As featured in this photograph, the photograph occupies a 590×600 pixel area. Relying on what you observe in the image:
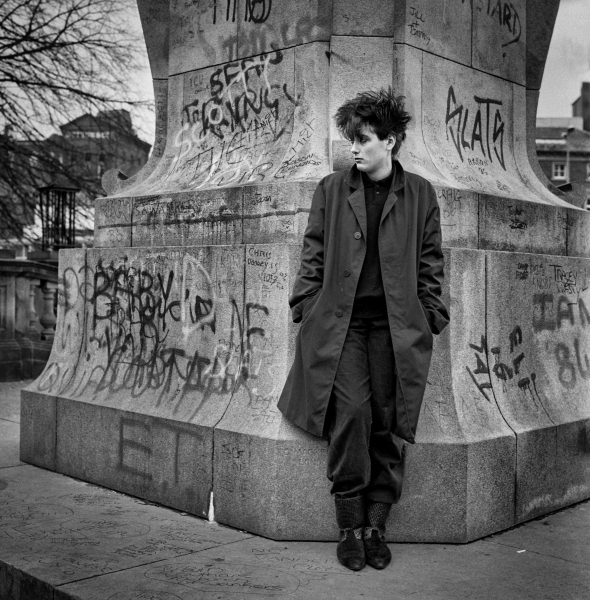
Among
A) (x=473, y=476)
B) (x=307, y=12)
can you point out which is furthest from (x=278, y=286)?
(x=307, y=12)

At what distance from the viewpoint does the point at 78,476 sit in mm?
5371

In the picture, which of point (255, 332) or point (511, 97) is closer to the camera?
point (255, 332)

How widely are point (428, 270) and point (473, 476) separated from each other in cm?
107

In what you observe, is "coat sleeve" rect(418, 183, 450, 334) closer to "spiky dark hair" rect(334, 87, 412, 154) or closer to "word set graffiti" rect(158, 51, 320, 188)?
"spiky dark hair" rect(334, 87, 412, 154)

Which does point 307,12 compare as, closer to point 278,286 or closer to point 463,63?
point 463,63

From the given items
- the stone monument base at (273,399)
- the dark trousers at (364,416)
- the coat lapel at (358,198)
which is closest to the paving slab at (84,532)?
the stone monument base at (273,399)

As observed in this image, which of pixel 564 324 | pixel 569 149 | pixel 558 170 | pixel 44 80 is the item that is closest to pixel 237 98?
pixel 564 324

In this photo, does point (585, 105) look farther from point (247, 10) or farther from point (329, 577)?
point (329, 577)

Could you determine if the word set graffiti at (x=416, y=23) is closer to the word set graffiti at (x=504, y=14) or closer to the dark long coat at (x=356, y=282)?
the word set graffiti at (x=504, y=14)

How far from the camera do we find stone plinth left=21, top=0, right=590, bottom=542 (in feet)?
14.1

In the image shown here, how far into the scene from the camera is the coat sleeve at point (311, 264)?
390 centimetres

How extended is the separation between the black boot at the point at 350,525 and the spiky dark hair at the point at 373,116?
1.65 meters

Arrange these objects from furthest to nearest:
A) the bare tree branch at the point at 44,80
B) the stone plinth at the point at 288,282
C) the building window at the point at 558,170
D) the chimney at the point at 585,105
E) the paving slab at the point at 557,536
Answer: the chimney at the point at 585,105
the building window at the point at 558,170
the bare tree branch at the point at 44,80
the stone plinth at the point at 288,282
the paving slab at the point at 557,536

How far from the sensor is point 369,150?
386 cm
